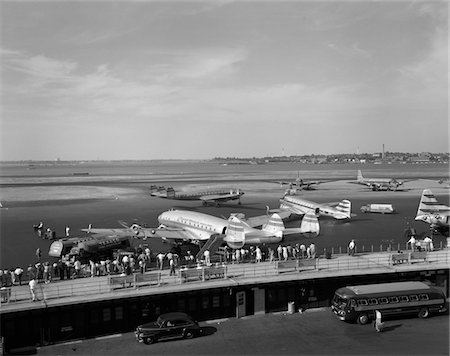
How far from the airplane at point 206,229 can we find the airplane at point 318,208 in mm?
21884

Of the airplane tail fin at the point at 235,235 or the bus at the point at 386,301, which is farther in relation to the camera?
the airplane tail fin at the point at 235,235

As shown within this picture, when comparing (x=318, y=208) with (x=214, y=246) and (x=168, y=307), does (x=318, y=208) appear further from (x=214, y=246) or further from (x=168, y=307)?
(x=168, y=307)

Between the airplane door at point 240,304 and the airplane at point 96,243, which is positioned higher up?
the airplane at point 96,243

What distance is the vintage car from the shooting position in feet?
87.2

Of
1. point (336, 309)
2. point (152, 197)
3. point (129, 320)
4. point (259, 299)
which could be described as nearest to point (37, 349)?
point (129, 320)

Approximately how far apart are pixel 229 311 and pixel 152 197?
292 feet

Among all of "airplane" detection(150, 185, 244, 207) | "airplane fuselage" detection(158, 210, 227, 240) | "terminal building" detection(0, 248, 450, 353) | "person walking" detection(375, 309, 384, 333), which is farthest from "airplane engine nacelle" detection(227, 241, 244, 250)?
"airplane" detection(150, 185, 244, 207)

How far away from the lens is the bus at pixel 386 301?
95.7ft

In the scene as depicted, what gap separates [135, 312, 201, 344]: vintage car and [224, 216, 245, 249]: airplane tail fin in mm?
15579

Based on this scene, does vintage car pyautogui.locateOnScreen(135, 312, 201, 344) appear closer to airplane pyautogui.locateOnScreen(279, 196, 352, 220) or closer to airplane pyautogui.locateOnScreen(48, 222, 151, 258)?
airplane pyautogui.locateOnScreen(48, 222, 151, 258)

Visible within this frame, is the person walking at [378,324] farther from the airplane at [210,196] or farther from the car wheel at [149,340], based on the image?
the airplane at [210,196]

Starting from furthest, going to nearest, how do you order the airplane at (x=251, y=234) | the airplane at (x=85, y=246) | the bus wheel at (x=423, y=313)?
the airplane at (x=85, y=246) → the airplane at (x=251, y=234) → the bus wheel at (x=423, y=313)

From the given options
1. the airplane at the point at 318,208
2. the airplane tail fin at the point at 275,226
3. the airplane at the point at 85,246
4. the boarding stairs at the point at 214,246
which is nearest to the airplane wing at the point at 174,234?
the airplane at the point at 85,246

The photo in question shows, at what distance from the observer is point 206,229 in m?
50.7
